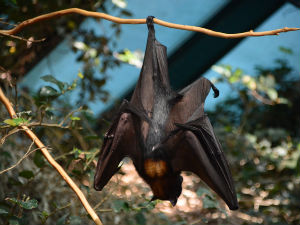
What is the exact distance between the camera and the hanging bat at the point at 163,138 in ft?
7.16

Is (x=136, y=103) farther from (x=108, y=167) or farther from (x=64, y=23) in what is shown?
(x=64, y=23)

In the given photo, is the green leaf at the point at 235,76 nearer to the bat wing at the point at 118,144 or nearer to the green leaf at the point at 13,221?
the bat wing at the point at 118,144

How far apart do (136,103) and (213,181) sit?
1.98 feet

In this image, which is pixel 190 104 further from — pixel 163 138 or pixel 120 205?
pixel 120 205

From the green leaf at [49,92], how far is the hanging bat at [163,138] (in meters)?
0.59

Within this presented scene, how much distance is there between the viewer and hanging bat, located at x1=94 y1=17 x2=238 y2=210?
218 cm

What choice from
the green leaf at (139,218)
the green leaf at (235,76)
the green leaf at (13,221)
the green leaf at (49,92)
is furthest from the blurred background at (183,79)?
the green leaf at (13,221)

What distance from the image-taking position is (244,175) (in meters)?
4.77

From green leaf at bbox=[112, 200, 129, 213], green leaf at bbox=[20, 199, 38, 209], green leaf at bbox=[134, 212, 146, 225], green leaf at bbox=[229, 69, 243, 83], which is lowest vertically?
green leaf at bbox=[134, 212, 146, 225]

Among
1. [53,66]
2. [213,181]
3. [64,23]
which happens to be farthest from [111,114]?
[213,181]

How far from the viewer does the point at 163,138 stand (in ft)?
7.44

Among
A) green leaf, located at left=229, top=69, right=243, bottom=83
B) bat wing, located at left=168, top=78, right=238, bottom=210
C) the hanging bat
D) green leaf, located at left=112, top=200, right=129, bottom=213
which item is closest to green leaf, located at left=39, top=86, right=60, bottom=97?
the hanging bat

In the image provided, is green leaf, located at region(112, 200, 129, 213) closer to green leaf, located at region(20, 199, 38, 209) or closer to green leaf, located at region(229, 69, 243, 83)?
green leaf, located at region(20, 199, 38, 209)

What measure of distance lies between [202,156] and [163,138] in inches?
8.6
